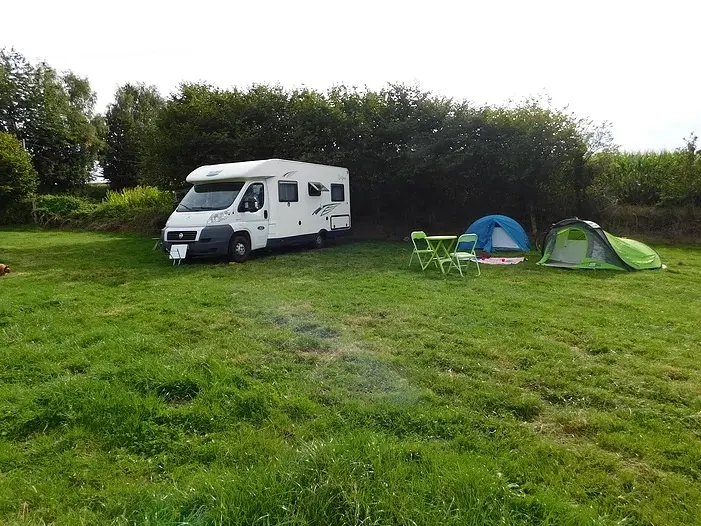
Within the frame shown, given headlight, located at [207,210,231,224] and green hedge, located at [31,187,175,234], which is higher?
green hedge, located at [31,187,175,234]

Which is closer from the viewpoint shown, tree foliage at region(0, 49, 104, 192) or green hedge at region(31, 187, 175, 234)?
green hedge at region(31, 187, 175, 234)

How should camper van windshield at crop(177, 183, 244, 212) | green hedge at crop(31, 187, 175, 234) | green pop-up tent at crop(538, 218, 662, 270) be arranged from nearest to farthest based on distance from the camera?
green pop-up tent at crop(538, 218, 662, 270), camper van windshield at crop(177, 183, 244, 212), green hedge at crop(31, 187, 175, 234)

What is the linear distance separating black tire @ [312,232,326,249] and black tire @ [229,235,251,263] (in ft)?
8.42

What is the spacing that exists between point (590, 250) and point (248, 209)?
724 centimetres

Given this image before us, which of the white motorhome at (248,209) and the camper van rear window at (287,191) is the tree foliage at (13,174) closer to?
the white motorhome at (248,209)

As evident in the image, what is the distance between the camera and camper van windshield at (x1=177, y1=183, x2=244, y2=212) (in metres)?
10.4

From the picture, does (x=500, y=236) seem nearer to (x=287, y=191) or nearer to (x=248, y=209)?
(x=287, y=191)

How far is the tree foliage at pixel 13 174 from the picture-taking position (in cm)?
2127

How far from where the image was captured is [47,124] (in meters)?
27.2

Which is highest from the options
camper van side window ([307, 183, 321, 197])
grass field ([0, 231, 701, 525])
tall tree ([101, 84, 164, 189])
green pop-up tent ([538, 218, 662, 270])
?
tall tree ([101, 84, 164, 189])

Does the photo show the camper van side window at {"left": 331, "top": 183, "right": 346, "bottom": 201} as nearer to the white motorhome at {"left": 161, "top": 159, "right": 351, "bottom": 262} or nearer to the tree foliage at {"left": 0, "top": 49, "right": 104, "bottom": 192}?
the white motorhome at {"left": 161, "top": 159, "right": 351, "bottom": 262}

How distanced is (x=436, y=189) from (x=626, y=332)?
1139 cm

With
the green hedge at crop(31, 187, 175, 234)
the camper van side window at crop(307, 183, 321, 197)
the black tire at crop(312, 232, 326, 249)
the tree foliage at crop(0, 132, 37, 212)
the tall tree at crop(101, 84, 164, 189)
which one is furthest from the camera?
the tall tree at crop(101, 84, 164, 189)

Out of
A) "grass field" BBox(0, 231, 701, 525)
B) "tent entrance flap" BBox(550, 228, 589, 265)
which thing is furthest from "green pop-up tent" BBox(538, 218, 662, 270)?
"grass field" BBox(0, 231, 701, 525)
